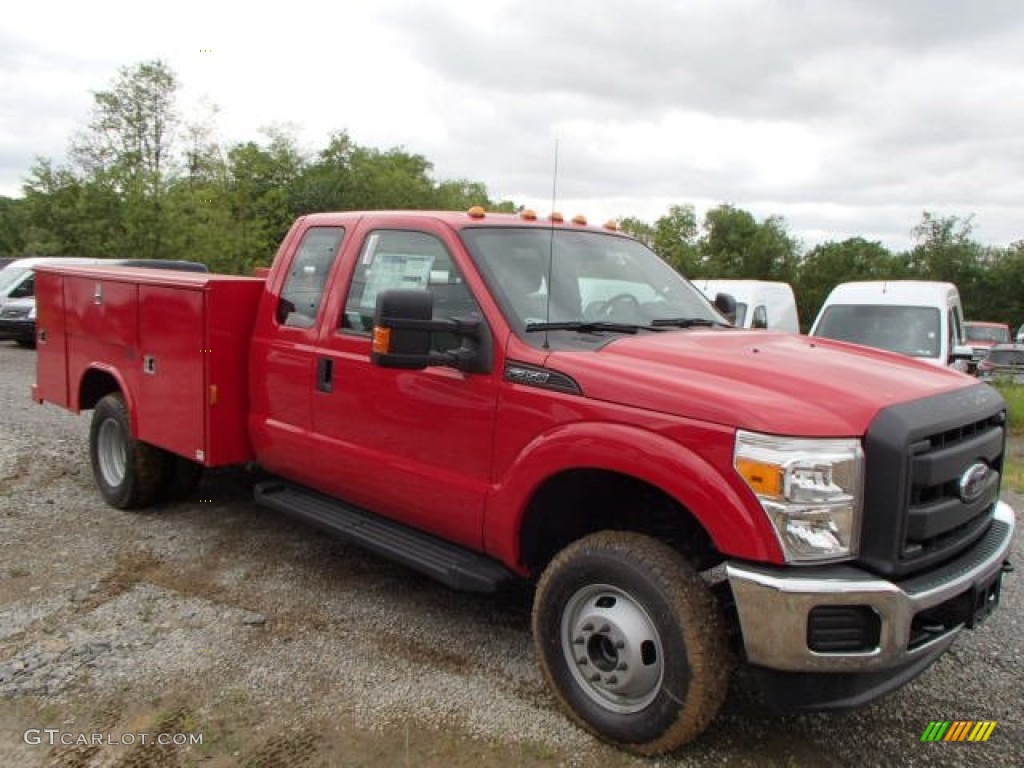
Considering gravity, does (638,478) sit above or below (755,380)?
below

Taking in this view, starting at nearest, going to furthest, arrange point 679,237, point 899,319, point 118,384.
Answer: point 118,384 < point 899,319 < point 679,237

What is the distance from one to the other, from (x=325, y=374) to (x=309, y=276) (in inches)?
26.0

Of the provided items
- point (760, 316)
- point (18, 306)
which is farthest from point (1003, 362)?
point (18, 306)

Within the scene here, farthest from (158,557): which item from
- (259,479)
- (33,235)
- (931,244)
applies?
(931,244)

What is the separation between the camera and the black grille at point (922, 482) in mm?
2768

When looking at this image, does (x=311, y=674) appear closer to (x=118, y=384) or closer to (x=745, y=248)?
(x=118, y=384)

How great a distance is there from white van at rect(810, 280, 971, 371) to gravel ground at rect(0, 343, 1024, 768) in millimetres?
5966

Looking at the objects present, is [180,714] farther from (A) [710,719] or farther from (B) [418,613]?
(A) [710,719]

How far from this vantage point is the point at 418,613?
14.6 ft

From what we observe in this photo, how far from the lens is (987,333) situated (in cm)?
2817

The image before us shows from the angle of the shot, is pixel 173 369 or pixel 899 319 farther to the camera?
pixel 899 319

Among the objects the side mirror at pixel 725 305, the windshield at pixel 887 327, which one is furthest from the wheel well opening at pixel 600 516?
the windshield at pixel 887 327

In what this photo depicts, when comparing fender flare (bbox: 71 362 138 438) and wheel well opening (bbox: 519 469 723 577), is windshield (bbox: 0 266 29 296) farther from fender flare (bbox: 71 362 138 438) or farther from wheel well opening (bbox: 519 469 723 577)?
wheel well opening (bbox: 519 469 723 577)

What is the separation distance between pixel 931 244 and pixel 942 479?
158 feet
